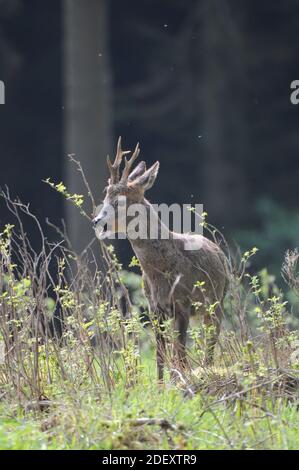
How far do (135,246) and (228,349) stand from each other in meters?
1.04

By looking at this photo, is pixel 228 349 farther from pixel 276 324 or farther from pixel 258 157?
pixel 258 157

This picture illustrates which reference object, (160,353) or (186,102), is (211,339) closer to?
(160,353)

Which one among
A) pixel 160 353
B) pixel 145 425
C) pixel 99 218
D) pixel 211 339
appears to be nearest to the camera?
pixel 145 425

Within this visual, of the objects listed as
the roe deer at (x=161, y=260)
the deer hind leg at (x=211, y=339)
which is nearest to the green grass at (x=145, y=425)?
the deer hind leg at (x=211, y=339)

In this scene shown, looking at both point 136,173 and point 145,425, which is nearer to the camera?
point 145,425

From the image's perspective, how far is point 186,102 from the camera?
66.2 feet

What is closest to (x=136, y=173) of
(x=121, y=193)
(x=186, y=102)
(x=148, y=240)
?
(x=121, y=193)

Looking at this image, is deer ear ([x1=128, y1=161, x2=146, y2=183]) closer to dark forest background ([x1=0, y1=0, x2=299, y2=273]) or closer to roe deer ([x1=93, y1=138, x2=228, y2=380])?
roe deer ([x1=93, y1=138, x2=228, y2=380])

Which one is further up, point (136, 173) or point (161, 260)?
point (136, 173)

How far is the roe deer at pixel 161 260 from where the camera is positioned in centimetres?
707

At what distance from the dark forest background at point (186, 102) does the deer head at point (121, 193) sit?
11.0 metres

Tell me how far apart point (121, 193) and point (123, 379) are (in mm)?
1278

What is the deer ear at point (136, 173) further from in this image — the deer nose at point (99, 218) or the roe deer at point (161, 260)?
the deer nose at point (99, 218)

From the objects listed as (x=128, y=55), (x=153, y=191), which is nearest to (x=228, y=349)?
(x=153, y=191)
